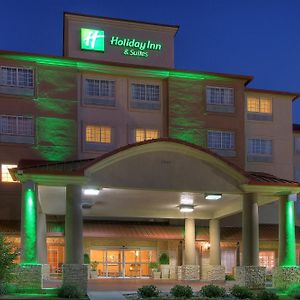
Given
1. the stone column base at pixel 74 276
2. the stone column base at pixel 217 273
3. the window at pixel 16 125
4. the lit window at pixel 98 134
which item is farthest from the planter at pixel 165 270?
the stone column base at pixel 74 276

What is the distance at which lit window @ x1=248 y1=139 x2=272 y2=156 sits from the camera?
4450cm

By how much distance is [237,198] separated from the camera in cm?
3019

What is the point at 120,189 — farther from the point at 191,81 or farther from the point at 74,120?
the point at 191,81

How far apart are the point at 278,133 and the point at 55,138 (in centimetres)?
1683

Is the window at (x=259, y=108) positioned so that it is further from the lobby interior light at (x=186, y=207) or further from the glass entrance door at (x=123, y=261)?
the lobby interior light at (x=186, y=207)

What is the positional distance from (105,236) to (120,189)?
49.2 ft

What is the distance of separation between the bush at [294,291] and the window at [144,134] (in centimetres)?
1753

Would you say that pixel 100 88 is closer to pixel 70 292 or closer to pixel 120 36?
pixel 120 36

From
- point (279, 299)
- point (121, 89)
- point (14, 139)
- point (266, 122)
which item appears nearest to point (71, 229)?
point (279, 299)

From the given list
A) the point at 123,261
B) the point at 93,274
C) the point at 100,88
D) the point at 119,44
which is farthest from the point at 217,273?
the point at 119,44

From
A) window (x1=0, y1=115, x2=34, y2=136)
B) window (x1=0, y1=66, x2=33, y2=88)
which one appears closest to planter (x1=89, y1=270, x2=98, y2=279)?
window (x1=0, y1=115, x2=34, y2=136)

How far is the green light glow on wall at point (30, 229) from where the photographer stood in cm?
2473

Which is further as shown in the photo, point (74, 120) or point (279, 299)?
point (74, 120)

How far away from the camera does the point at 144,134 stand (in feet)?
135
